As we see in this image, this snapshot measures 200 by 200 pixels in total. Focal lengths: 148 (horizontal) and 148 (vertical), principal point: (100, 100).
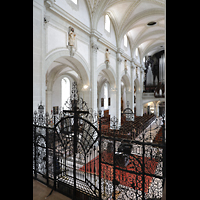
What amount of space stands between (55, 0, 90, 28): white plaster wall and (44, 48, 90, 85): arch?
198 cm

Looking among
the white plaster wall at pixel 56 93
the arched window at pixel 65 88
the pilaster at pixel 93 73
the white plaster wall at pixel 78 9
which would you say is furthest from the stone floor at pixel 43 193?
the arched window at pixel 65 88

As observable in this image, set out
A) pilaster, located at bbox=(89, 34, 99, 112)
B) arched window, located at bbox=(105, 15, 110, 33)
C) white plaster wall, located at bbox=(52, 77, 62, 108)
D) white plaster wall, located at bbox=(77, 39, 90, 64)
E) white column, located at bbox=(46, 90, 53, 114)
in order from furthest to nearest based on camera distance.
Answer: white plaster wall, located at bbox=(52, 77, 62, 108) → white column, located at bbox=(46, 90, 53, 114) → arched window, located at bbox=(105, 15, 110, 33) → pilaster, located at bbox=(89, 34, 99, 112) → white plaster wall, located at bbox=(77, 39, 90, 64)

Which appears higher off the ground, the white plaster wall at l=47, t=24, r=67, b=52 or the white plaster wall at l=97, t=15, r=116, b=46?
the white plaster wall at l=97, t=15, r=116, b=46

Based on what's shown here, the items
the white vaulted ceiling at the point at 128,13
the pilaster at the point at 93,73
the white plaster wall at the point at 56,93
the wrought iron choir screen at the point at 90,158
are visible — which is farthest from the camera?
the white plaster wall at the point at 56,93

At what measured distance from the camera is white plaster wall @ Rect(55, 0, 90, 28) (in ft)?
23.6

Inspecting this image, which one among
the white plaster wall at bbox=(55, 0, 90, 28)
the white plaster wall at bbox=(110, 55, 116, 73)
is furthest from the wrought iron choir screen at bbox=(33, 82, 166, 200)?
the white plaster wall at bbox=(110, 55, 116, 73)

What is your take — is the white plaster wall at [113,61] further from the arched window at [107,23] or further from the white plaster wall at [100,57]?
the arched window at [107,23]

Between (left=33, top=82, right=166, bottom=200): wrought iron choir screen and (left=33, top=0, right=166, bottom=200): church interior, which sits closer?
(left=33, top=82, right=166, bottom=200): wrought iron choir screen

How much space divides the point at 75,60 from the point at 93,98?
2.59m

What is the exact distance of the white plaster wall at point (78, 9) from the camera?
283 inches

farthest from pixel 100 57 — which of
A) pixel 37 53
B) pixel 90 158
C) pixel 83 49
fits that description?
pixel 90 158

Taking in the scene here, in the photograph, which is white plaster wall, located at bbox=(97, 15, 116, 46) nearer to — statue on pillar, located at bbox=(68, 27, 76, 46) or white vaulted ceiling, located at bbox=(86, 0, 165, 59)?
white vaulted ceiling, located at bbox=(86, 0, 165, 59)
